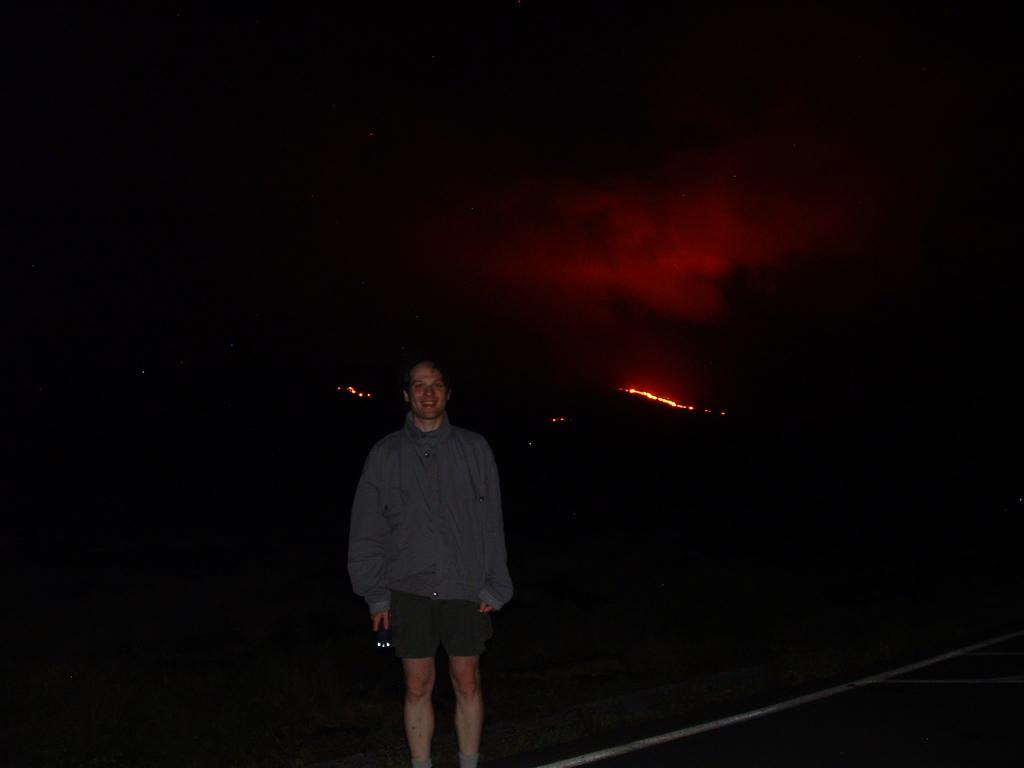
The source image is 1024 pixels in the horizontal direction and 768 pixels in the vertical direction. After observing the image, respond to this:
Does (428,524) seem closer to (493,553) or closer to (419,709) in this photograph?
(493,553)

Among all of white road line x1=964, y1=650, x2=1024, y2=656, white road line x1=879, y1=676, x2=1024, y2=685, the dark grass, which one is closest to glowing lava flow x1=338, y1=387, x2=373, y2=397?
the dark grass

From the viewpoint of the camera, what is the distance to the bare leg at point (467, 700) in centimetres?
484

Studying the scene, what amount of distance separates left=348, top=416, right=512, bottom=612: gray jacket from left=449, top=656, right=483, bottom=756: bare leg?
285mm

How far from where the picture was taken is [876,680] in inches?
328

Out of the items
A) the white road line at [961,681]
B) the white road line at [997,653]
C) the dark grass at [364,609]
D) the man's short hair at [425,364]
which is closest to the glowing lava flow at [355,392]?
the dark grass at [364,609]

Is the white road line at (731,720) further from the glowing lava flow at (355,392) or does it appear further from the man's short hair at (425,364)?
the glowing lava flow at (355,392)

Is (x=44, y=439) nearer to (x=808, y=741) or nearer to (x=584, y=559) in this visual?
(x=584, y=559)

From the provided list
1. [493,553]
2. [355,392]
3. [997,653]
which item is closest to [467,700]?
[493,553]

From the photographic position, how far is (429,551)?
4762 mm

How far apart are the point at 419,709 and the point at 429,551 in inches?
28.1

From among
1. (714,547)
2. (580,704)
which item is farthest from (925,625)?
(714,547)

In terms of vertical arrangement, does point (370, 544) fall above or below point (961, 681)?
above

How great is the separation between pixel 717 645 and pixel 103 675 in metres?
5.40

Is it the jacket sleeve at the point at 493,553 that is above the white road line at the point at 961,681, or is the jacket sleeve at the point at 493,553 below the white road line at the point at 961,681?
above
